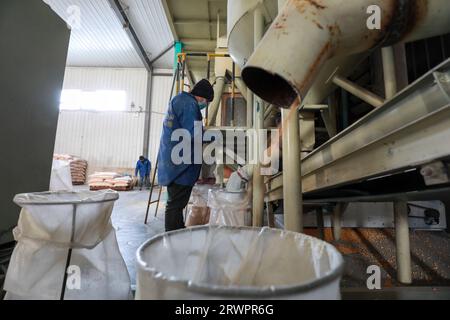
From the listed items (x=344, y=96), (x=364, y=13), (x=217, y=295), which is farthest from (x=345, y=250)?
(x=217, y=295)

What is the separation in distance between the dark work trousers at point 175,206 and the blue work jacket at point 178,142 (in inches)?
2.2

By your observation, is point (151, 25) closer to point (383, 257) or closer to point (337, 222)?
point (337, 222)

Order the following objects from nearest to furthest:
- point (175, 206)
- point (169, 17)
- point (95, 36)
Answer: point (175, 206) < point (169, 17) < point (95, 36)

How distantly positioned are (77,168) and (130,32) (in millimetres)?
3824

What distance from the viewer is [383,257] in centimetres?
159

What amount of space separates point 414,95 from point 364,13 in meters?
0.26

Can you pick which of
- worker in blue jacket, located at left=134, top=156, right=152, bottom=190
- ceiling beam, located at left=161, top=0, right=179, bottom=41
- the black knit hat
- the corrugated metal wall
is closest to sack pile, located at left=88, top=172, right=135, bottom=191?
worker in blue jacket, located at left=134, top=156, right=152, bottom=190

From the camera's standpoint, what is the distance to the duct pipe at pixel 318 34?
1.84ft

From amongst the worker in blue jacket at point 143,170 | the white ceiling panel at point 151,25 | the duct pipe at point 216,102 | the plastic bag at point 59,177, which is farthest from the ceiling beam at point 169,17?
the worker in blue jacket at point 143,170

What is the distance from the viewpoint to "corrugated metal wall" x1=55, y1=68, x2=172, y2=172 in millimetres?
6922

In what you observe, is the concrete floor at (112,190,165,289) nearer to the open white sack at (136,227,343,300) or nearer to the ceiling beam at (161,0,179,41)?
the open white sack at (136,227,343,300)

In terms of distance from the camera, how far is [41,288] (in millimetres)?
748

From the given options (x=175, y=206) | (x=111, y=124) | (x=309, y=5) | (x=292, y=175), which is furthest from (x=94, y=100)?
(x=309, y=5)
